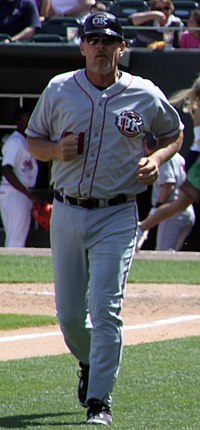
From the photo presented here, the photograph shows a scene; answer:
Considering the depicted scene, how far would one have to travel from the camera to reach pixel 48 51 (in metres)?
14.9

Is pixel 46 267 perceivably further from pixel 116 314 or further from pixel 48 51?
pixel 116 314

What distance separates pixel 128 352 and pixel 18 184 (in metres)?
→ 6.93

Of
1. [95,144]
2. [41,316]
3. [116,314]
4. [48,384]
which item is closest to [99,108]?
[95,144]

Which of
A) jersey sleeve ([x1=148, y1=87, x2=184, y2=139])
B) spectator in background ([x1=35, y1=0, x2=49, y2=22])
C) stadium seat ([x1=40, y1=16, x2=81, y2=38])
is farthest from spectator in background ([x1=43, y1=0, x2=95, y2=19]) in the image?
jersey sleeve ([x1=148, y1=87, x2=184, y2=139])

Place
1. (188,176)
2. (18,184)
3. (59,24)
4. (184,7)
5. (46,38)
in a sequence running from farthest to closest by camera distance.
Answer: (184,7) → (59,24) → (46,38) → (18,184) → (188,176)

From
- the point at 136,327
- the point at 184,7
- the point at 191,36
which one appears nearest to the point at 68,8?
the point at 184,7

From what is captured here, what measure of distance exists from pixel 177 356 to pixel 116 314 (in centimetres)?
231

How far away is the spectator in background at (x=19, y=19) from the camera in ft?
48.2

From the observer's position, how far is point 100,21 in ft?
17.5

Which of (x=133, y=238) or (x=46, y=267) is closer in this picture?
(x=133, y=238)

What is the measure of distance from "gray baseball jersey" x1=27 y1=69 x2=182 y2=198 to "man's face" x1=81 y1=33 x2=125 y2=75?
0.37 feet

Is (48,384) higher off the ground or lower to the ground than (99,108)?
lower

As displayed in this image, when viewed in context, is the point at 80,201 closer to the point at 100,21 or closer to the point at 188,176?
the point at 100,21

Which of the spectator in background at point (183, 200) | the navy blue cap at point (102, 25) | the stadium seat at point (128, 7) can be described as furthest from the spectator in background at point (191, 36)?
the navy blue cap at point (102, 25)
